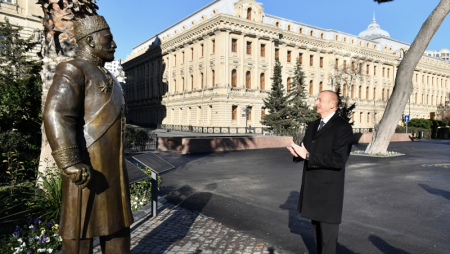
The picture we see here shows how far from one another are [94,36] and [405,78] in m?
17.5

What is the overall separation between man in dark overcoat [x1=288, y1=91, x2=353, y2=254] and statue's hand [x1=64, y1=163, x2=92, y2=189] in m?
2.08

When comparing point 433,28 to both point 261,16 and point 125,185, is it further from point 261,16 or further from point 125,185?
point 261,16

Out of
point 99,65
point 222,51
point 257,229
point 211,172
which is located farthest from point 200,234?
point 222,51

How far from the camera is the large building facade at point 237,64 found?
46750 mm

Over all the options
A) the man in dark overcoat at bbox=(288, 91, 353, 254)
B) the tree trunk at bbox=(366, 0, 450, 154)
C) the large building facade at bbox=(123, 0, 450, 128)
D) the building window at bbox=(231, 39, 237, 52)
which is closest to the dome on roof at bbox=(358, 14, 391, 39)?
the large building facade at bbox=(123, 0, 450, 128)

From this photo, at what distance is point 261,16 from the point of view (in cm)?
4928

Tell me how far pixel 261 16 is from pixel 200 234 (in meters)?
48.1

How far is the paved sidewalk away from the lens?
4484 millimetres

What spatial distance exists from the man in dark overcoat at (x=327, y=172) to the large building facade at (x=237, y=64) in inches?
1607

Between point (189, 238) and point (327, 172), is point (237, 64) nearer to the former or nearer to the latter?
point (189, 238)

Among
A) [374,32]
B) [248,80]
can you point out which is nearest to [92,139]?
[248,80]

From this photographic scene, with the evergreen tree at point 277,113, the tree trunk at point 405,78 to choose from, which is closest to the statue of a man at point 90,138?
the tree trunk at point 405,78

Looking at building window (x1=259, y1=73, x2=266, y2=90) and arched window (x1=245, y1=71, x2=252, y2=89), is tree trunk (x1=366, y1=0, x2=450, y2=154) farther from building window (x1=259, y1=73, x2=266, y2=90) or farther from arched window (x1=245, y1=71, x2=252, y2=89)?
building window (x1=259, y1=73, x2=266, y2=90)

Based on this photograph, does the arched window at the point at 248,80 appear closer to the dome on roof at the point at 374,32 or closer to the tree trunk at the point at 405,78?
the tree trunk at the point at 405,78
